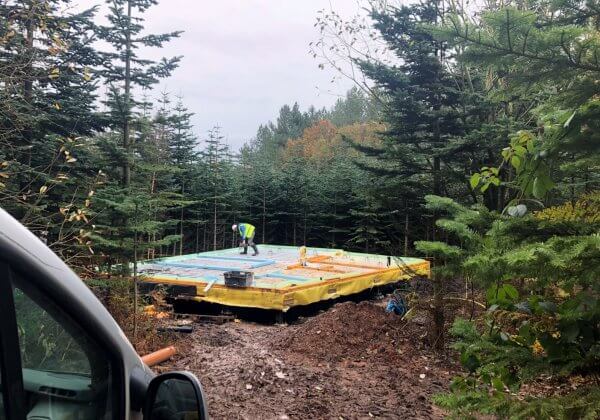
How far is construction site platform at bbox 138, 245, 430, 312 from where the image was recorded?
8.65 m

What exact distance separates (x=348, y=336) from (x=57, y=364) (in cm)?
581

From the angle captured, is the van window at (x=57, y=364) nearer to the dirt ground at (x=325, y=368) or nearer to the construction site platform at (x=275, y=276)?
the dirt ground at (x=325, y=368)

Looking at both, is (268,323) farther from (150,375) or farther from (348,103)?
(348,103)

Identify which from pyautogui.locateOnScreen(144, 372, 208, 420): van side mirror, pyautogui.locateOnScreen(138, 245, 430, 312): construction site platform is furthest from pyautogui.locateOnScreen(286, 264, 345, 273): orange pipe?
pyautogui.locateOnScreen(144, 372, 208, 420): van side mirror

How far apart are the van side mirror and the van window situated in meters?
0.11

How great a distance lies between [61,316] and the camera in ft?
3.18

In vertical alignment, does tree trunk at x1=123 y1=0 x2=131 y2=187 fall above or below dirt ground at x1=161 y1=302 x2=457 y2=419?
above

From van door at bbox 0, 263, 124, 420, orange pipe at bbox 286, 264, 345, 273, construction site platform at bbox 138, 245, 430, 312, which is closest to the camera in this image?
van door at bbox 0, 263, 124, 420

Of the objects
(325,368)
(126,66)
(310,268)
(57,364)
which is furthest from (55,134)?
(57,364)

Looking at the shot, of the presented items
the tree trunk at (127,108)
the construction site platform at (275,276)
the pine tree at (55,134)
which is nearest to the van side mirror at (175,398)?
the pine tree at (55,134)

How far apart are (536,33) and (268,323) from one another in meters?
8.01

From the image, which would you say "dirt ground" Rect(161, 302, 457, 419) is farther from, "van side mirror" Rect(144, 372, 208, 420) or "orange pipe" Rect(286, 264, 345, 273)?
"orange pipe" Rect(286, 264, 345, 273)

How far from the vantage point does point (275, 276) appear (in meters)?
10.4

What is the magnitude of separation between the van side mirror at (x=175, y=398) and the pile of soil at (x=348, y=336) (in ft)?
16.3
